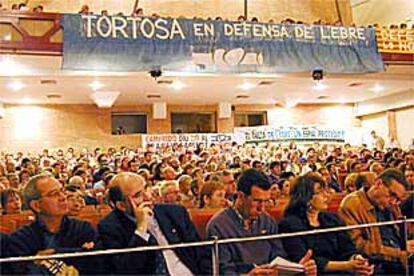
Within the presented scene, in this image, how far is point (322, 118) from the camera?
63.4ft

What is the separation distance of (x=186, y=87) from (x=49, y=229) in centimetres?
1093

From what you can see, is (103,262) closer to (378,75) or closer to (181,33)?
(181,33)

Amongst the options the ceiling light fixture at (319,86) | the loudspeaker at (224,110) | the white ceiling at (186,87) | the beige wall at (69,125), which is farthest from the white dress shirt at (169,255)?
the loudspeaker at (224,110)

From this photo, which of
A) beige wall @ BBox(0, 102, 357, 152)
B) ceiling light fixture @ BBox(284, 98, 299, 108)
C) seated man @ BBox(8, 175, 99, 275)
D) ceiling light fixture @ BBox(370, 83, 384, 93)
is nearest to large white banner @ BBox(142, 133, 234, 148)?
beige wall @ BBox(0, 102, 357, 152)

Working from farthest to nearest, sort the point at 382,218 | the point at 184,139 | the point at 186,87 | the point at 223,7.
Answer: the point at 223,7, the point at 184,139, the point at 186,87, the point at 382,218

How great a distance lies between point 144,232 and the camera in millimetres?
3404

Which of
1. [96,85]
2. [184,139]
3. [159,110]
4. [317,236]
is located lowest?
[317,236]

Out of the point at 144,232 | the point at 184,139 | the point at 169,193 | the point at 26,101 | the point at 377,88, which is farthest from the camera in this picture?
the point at 26,101

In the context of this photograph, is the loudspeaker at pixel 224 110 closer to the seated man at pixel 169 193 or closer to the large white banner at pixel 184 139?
the large white banner at pixel 184 139

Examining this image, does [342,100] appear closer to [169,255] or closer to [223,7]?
[223,7]

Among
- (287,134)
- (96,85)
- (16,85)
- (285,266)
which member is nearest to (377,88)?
(287,134)

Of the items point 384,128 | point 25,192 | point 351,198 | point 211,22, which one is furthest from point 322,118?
point 25,192

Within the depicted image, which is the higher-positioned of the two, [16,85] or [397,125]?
[16,85]

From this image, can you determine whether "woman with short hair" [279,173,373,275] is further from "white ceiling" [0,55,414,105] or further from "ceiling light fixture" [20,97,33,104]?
"ceiling light fixture" [20,97,33,104]
